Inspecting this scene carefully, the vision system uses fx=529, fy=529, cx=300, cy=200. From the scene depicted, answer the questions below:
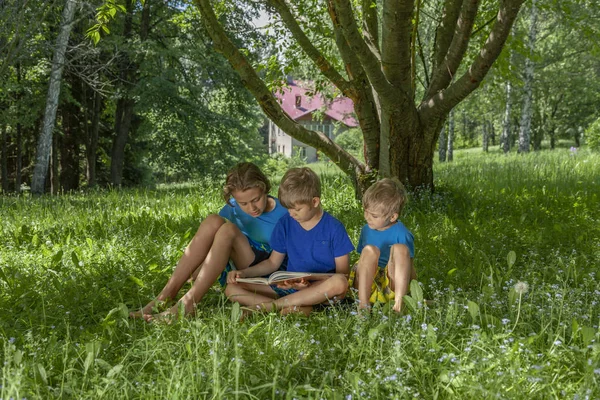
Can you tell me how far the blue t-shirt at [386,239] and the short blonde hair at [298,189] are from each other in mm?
485

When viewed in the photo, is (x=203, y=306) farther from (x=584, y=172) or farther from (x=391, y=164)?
(x=584, y=172)

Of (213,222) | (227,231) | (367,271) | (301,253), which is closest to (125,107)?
(213,222)

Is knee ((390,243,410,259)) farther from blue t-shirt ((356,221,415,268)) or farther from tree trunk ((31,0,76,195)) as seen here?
tree trunk ((31,0,76,195))

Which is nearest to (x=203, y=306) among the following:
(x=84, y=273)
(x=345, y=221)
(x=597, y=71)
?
(x=84, y=273)

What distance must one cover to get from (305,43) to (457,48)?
1764 millimetres

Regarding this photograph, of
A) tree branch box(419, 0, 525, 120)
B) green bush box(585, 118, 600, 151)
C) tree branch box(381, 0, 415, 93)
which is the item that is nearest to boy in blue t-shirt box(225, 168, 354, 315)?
tree branch box(381, 0, 415, 93)

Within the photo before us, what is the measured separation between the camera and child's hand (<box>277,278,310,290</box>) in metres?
3.33

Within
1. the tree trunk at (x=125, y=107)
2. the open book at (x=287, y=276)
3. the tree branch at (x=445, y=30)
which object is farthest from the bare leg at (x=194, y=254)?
the tree trunk at (x=125, y=107)

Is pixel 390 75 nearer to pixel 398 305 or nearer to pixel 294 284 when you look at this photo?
pixel 294 284

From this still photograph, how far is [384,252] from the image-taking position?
3.51 meters

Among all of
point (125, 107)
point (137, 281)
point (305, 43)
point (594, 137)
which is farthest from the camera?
point (594, 137)

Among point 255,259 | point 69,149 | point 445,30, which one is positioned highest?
point 445,30

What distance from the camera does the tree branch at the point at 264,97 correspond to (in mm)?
5348

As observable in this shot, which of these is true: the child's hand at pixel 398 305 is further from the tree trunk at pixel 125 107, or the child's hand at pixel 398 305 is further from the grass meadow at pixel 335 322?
the tree trunk at pixel 125 107
